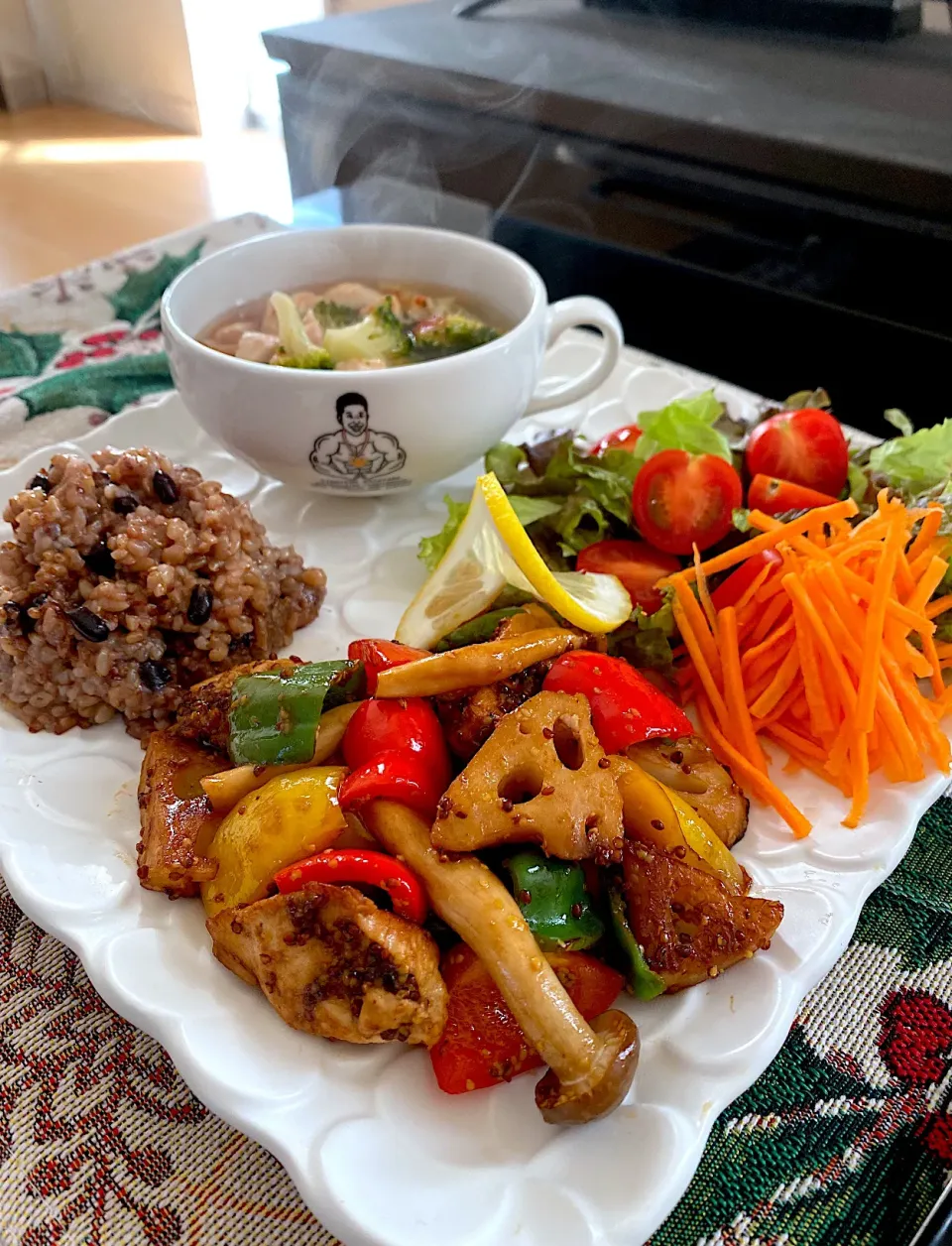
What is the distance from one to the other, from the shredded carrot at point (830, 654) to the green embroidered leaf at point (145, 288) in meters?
1.93

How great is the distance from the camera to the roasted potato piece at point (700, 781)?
1351 mm

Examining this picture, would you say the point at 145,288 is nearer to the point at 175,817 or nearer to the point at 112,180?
the point at 112,180

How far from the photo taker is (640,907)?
1.18m

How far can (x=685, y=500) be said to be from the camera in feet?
5.87

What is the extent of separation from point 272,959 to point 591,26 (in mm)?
3370

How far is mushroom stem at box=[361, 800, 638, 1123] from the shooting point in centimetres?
103

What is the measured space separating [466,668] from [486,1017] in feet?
1.45

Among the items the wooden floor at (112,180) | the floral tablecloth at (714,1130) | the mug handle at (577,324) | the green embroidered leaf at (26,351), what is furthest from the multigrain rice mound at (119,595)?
the wooden floor at (112,180)

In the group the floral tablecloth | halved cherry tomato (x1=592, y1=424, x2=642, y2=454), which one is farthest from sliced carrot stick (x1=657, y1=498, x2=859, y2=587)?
the floral tablecloth

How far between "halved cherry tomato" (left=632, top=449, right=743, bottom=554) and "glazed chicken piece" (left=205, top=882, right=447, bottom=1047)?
36.4 inches

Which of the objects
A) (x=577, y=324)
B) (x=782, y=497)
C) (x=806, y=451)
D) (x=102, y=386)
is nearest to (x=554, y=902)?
(x=782, y=497)

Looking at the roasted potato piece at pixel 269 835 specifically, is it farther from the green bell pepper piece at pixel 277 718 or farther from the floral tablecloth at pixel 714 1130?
the floral tablecloth at pixel 714 1130

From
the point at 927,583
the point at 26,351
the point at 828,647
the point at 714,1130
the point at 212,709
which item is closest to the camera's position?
the point at 714,1130

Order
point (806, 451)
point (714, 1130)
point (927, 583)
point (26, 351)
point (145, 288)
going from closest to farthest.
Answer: point (714, 1130)
point (927, 583)
point (806, 451)
point (26, 351)
point (145, 288)
